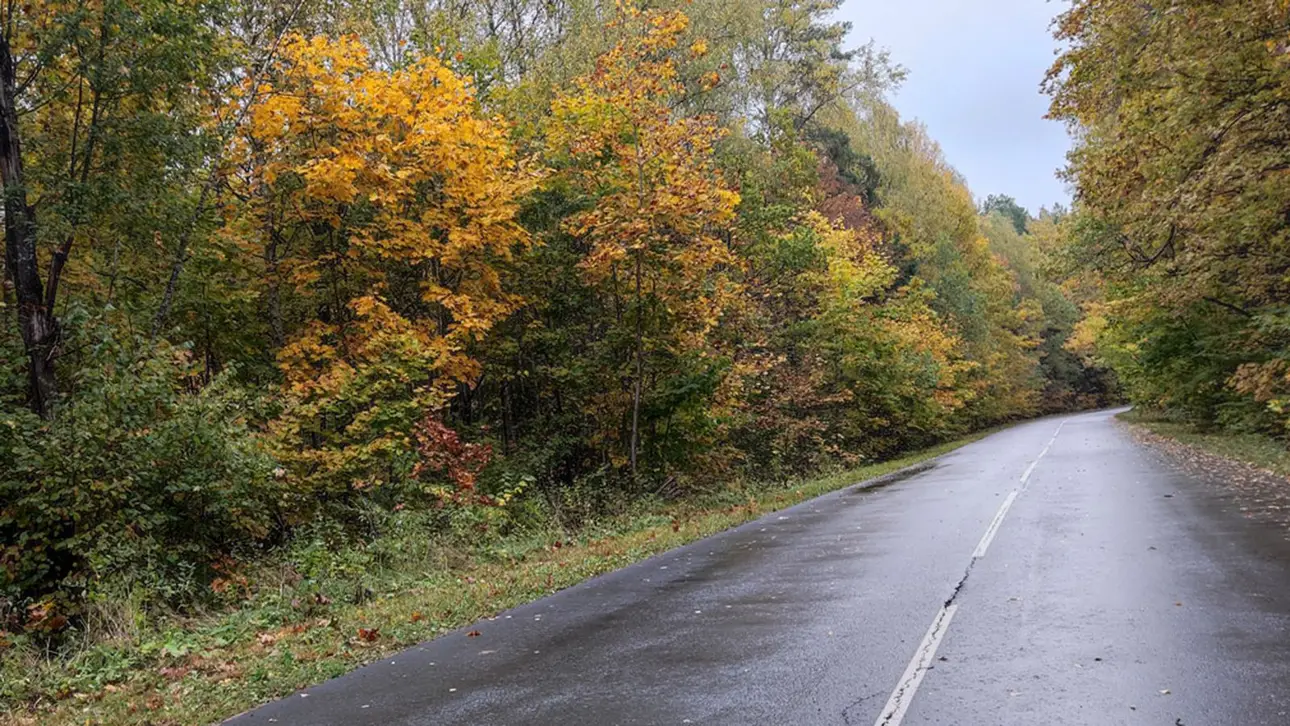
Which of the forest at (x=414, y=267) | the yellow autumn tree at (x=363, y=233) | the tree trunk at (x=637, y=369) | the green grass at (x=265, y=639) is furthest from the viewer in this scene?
the tree trunk at (x=637, y=369)

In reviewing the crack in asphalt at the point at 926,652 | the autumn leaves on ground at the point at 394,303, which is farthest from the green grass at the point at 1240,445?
the crack in asphalt at the point at 926,652

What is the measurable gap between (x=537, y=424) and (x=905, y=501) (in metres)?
7.53

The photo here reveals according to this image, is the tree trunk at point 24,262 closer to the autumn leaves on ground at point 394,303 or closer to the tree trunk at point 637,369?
the autumn leaves on ground at point 394,303

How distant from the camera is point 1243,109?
44.0 ft

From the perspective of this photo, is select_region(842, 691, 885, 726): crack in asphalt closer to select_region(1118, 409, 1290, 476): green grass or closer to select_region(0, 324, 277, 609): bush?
select_region(0, 324, 277, 609): bush

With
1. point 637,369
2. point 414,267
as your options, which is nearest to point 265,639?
point 414,267

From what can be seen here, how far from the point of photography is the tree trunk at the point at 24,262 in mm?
9312

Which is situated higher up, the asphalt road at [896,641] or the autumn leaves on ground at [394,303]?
the autumn leaves on ground at [394,303]

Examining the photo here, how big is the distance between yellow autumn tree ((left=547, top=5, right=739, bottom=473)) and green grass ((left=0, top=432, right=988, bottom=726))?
580 cm

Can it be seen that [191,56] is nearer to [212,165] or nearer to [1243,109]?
[212,165]

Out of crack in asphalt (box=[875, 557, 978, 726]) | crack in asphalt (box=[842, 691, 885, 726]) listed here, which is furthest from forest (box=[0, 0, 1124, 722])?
crack in asphalt (box=[875, 557, 978, 726])

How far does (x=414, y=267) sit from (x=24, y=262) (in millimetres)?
6957

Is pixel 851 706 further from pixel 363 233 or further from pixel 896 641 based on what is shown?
pixel 363 233

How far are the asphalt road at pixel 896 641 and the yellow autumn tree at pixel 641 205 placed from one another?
252 inches
